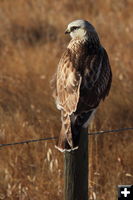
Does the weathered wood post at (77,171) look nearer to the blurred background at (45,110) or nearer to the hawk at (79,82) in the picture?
the hawk at (79,82)

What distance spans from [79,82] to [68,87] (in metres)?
0.07

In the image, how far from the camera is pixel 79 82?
3836 millimetres

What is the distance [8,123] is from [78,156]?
221 cm

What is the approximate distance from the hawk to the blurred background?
2.63 feet

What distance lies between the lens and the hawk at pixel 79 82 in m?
3.61

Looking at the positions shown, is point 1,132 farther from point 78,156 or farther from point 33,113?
point 78,156

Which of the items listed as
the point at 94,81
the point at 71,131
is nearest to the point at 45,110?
the point at 94,81

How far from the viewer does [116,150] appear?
5.16 m

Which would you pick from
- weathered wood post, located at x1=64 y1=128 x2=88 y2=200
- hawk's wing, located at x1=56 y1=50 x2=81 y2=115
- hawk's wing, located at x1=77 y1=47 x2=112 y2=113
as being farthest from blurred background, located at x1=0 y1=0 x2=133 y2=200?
weathered wood post, located at x1=64 y1=128 x2=88 y2=200

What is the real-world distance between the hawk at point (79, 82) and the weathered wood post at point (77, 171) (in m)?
0.05

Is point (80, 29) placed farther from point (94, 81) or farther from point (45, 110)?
point (45, 110)

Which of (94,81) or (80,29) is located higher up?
(80,29)

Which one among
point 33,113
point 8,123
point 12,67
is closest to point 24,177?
point 8,123

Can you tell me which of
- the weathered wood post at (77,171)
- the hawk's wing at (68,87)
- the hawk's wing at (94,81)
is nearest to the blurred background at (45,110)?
the hawk's wing at (94,81)
